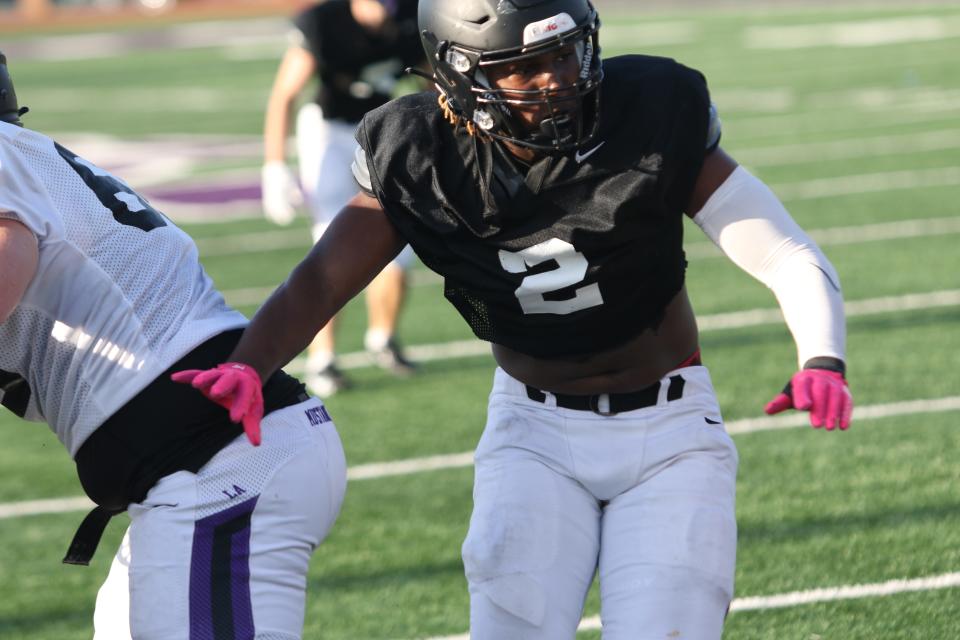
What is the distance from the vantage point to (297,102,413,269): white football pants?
7.23 meters

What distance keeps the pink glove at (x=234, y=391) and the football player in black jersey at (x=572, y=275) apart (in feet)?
0.42

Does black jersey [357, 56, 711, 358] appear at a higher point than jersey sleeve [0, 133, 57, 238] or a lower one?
lower

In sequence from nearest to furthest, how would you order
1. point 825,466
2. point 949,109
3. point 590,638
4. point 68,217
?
point 68,217 < point 590,638 < point 825,466 < point 949,109

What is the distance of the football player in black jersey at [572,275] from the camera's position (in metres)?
3.07

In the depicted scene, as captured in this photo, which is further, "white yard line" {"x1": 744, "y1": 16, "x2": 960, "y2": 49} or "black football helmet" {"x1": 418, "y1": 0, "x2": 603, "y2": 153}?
"white yard line" {"x1": 744, "y1": 16, "x2": 960, "y2": 49}

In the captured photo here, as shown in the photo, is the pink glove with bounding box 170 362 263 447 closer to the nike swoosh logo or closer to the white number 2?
the white number 2

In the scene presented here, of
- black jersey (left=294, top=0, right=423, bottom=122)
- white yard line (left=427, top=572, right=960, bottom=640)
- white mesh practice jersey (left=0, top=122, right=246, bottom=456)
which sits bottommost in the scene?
white yard line (left=427, top=572, right=960, bottom=640)

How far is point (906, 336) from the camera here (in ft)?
23.3

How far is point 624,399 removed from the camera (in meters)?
3.23

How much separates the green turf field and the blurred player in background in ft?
0.82

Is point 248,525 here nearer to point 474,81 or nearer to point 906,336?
point 474,81

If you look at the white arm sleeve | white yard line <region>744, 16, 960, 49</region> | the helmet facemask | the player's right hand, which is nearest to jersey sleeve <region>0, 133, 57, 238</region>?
the helmet facemask

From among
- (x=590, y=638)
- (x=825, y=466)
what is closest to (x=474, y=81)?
(x=590, y=638)

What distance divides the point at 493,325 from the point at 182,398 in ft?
2.37
